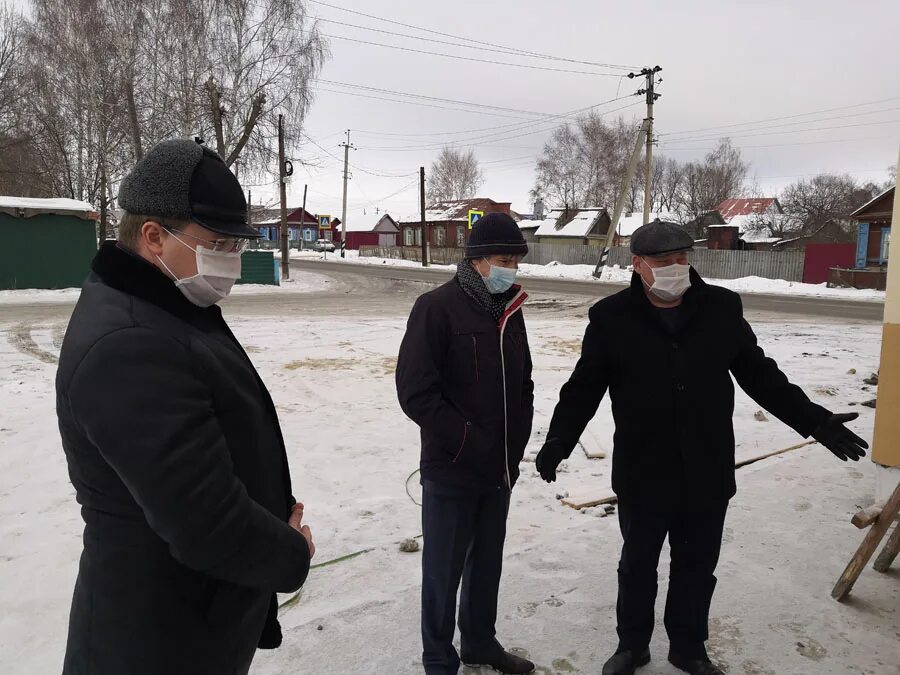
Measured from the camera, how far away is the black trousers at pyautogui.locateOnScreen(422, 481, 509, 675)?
96.0 inches

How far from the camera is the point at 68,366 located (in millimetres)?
1228

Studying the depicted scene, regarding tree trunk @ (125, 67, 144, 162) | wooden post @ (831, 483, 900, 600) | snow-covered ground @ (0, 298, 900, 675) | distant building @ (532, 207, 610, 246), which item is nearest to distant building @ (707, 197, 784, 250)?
distant building @ (532, 207, 610, 246)

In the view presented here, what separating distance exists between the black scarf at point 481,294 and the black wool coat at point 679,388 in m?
0.40

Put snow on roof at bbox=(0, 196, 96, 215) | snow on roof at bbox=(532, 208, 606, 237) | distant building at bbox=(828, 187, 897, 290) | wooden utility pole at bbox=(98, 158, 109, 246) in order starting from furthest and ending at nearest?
snow on roof at bbox=(532, 208, 606, 237) < distant building at bbox=(828, 187, 897, 290) < wooden utility pole at bbox=(98, 158, 109, 246) < snow on roof at bbox=(0, 196, 96, 215)

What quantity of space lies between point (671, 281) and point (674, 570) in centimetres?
121

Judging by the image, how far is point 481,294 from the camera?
8.42ft

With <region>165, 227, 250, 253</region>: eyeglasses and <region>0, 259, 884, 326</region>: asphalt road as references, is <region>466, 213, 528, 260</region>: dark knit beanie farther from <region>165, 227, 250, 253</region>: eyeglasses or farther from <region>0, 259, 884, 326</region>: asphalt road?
<region>0, 259, 884, 326</region>: asphalt road

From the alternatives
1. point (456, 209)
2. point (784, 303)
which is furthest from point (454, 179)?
point (784, 303)

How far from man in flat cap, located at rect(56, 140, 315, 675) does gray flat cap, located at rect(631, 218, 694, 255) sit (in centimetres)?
172

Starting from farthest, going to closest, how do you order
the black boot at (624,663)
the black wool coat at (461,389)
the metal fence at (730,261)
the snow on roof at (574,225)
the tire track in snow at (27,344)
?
1. the snow on roof at (574,225)
2. the metal fence at (730,261)
3. the tire track in snow at (27,344)
4. the black boot at (624,663)
5. the black wool coat at (461,389)

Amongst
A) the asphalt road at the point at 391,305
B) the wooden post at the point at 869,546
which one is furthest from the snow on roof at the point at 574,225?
the wooden post at the point at 869,546

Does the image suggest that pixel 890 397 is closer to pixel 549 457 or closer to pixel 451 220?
pixel 549 457

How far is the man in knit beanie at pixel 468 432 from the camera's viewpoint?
2.41m

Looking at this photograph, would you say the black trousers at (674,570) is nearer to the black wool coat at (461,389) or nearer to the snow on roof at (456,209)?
the black wool coat at (461,389)
